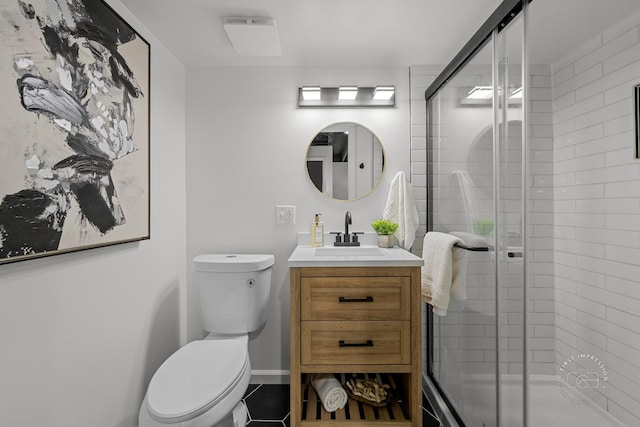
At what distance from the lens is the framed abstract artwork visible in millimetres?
1002

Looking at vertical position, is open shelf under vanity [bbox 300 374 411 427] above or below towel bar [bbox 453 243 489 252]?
below

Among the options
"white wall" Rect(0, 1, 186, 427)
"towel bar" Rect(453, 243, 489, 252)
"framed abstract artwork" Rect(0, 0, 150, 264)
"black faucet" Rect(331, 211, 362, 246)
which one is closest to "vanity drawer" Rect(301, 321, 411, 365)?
"towel bar" Rect(453, 243, 489, 252)

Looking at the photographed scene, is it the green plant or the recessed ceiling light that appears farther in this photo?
the green plant

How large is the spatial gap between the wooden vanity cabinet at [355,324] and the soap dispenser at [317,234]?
537 millimetres

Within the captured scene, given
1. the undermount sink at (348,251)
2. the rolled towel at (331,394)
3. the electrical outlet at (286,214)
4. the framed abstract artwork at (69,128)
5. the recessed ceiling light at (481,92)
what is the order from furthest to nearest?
the electrical outlet at (286,214), the undermount sink at (348,251), the rolled towel at (331,394), the recessed ceiling light at (481,92), the framed abstract artwork at (69,128)

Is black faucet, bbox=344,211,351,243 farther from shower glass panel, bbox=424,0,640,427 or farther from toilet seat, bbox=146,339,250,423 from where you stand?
toilet seat, bbox=146,339,250,423

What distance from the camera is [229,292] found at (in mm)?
1860

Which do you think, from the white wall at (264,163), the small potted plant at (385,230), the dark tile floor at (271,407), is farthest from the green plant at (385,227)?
the dark tile floor at (271,407)

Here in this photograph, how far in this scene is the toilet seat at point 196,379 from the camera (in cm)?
122

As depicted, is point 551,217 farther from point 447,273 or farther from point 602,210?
point 447,273

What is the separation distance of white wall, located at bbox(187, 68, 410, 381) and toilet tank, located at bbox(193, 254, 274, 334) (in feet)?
1.29

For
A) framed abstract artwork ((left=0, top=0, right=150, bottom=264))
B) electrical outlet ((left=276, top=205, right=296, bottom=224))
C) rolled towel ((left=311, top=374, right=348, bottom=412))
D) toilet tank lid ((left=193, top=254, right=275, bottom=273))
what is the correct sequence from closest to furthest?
framed abstract artwork ((left=0, top=0, right=150, bottom=264)), rolled towel ((left=311, top=374, right=348, bottom=412)), toilet tank lid ((left=193, top=254, right=275, bottom=273)), electrical outlet ((left=276, top=205, right=296, bottom=224))

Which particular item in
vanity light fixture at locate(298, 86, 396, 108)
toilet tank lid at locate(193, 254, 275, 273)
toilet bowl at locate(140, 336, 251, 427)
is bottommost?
toilet bowl at locate(140, 336, 251, 427)

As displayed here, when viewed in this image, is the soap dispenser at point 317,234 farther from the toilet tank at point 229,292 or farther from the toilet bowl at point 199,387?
the toilet bowl at point 199,387
